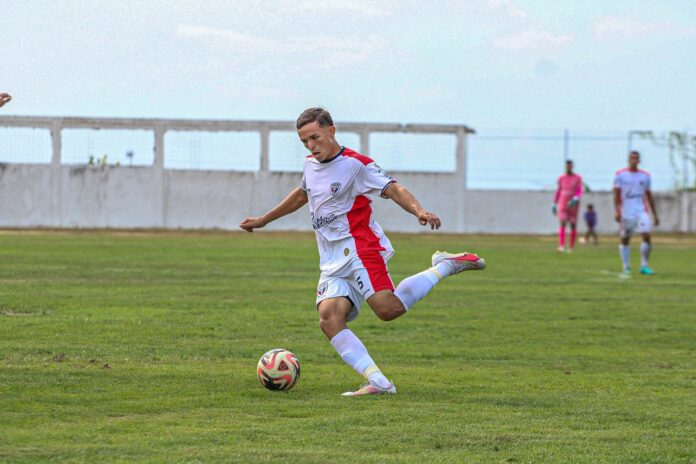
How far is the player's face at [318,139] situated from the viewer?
26.3ft

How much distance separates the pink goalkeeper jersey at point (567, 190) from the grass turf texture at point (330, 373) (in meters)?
12.9

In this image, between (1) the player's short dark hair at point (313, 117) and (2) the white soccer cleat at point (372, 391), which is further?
(1) the player's short dark hair at point (313, 117)

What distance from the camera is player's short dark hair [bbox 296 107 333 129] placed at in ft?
26.3

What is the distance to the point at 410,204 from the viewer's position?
26.0 feet

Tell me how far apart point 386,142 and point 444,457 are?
134 feet

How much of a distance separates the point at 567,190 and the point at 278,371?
25027mm

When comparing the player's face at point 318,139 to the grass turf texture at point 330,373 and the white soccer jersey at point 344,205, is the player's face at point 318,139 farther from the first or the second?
the grass turf texture at point 330,373

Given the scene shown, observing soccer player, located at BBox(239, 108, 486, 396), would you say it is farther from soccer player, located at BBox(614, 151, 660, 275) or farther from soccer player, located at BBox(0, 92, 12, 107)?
soccer player, located at BBox(614, 151, 660, 275)

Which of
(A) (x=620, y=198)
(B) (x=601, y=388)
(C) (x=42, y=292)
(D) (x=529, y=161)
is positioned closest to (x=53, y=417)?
(B) (x=601, y=388)

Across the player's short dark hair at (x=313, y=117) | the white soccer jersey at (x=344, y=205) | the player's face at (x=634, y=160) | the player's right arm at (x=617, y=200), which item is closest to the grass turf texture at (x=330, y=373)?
the white soccer jersey at (x=344, y=205)

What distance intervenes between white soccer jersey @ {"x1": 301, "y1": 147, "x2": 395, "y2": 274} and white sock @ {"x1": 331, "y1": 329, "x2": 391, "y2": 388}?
0.44 m

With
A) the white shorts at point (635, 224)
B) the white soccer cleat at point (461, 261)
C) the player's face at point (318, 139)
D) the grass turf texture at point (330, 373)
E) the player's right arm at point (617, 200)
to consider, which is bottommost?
the grass turf texture at point (330, 373)

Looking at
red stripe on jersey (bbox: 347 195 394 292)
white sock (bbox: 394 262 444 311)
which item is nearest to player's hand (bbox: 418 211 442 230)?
red stripe on jersey (bbox: 347 195 394 292)

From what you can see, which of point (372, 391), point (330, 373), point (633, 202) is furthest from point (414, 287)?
point (633, 202)
